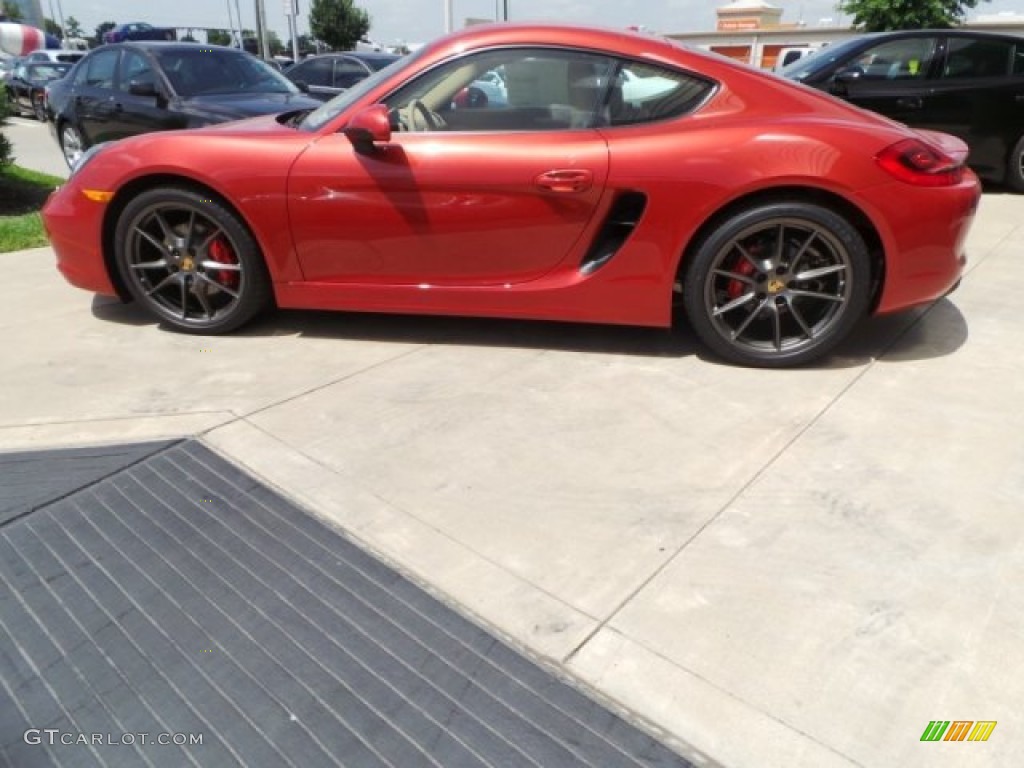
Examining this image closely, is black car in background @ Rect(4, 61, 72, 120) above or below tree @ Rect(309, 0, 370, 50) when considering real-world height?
below

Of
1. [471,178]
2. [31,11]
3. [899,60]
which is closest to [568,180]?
[471,178]

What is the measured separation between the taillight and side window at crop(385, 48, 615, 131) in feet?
3.92

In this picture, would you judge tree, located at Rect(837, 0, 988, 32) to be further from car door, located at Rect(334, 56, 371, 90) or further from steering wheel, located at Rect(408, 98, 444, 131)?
steering wheel, located at Rect(408, 98, 444, 131)

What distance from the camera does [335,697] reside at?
1766 millimetres

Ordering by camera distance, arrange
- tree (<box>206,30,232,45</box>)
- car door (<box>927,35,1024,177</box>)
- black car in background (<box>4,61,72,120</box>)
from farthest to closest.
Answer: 1. tree (<box>206,30,232,45</box>)
2. black car in background (<box>4,61,72,120</box>)
3. car door (<box>927,35,1024,177</box>)

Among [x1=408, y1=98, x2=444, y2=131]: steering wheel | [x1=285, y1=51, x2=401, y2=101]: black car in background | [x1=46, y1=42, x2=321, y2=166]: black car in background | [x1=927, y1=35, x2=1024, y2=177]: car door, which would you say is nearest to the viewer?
[x1=408, y1=98, x2=444, y2=131]: steering wheel

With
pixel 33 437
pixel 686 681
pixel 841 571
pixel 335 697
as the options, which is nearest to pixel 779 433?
pixel 841 571

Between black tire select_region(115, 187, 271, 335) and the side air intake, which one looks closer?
the side air intake

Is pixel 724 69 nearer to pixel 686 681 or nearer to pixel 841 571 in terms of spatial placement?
pixel 841 571

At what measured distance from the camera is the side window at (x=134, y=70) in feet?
22.7

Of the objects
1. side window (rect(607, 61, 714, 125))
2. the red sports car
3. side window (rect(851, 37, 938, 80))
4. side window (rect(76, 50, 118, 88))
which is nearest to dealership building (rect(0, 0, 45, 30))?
side window (rect(76, 50, 118, 88))

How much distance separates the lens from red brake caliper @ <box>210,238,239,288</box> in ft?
12.3

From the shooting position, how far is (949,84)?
699 cm

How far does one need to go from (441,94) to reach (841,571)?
2499mm
